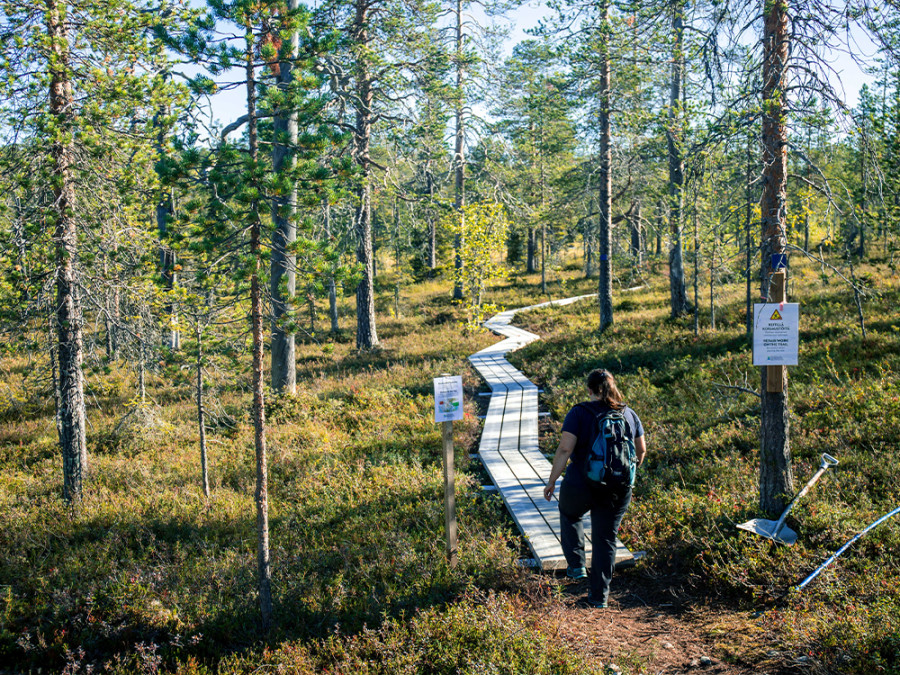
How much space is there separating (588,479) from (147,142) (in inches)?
364

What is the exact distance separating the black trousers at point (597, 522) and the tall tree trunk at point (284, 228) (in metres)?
3.20

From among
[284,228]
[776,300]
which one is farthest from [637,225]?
[776,300]

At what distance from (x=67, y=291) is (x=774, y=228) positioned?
9.99 metres

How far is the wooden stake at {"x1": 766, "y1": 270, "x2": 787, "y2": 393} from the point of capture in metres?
5.56

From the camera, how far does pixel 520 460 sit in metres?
8.20

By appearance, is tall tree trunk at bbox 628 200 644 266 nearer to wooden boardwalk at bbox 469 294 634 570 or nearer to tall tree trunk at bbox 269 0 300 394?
wooden boardwalk at bbox 469 294 634 570

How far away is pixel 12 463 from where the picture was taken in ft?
35.1

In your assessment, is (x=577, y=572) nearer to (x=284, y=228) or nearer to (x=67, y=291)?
(x=284, y=228)

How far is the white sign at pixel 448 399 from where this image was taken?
5.54m

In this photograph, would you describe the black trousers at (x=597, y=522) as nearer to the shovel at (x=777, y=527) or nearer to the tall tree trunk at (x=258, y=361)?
the shovel at (x=777, y=527)

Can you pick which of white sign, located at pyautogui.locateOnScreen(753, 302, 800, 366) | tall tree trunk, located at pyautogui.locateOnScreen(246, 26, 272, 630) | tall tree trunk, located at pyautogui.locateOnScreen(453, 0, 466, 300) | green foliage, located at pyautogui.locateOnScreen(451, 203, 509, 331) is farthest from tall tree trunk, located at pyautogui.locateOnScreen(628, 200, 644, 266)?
tall tree trunk, located at pyautogui.locateOnScreen(246, 26, 272, 630)

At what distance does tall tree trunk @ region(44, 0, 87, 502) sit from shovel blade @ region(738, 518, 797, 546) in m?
9.53

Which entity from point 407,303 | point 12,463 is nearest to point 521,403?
point 12,463

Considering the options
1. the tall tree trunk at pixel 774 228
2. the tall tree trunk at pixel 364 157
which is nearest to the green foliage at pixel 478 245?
the tall tree trunk at pixel 364 157
